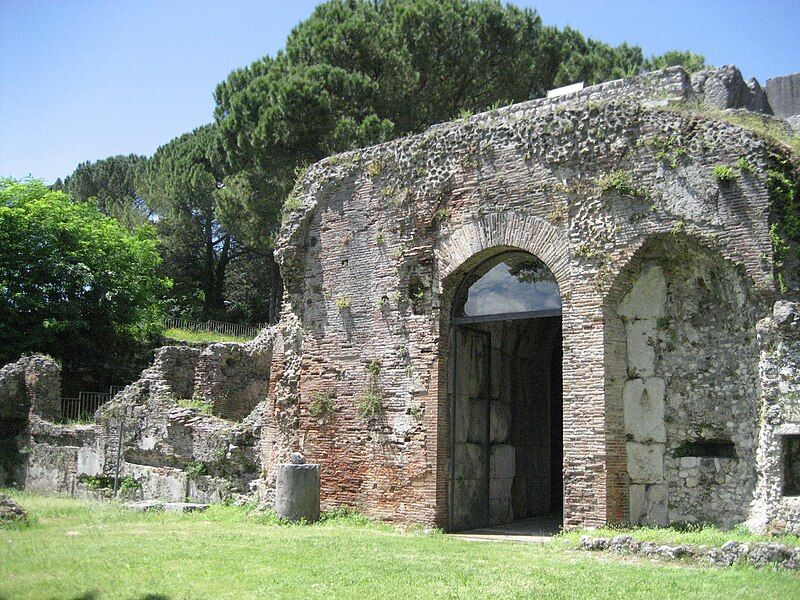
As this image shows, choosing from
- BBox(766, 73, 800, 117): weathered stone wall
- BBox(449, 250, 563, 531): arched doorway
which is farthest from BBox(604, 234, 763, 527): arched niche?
BBox(766, 73, 800, 117): weathered stone wall

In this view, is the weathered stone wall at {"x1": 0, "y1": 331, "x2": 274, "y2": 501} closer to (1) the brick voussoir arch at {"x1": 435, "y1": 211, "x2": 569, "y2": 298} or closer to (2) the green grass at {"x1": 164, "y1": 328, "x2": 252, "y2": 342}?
(1) the brick voussoir arch at {"x1": 435, "y1": 211, "x2": 569, "y2": 298}

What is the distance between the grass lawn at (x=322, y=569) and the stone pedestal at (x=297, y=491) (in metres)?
0.88

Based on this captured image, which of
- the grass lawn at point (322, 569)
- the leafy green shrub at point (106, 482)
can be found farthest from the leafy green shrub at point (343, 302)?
the leafy green shrub at point (106, 482)

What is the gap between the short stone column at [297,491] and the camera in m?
11.9

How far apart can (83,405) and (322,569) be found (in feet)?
54.8

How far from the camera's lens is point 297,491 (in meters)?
11.9

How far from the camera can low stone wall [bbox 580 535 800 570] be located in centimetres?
781

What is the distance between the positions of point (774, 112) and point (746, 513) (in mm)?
6637

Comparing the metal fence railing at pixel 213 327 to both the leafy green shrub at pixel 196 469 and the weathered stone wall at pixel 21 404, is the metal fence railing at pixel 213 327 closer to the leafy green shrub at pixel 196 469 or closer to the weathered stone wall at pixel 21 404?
the weathered stone wall at pixel 21 404

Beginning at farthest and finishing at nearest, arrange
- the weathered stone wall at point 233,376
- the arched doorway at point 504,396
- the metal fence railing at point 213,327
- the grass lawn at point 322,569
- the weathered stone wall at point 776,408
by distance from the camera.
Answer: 1. the metal fence railing at point 213,327
2. the weathered stone wall at point 233,376
3. the arched doorway at point 504,396
4. the weathered stone wall at point 776,408
5. the grass lawn at point 322,569

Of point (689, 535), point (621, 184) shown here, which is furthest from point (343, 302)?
point (689, 535)

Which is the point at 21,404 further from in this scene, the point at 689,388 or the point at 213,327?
the point at 689,388

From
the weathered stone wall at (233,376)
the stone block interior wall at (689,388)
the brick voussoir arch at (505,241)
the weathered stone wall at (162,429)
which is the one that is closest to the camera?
the stone block interior wall at (689,388)

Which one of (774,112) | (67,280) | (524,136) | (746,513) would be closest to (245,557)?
(746,513)
